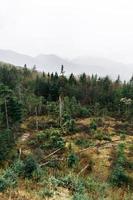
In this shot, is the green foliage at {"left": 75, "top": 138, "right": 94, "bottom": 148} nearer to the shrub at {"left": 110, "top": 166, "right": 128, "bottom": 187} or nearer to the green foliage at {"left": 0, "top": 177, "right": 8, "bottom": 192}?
the shrub at {"left": 110, "top": 166, "right": 128, "bottom": 187}

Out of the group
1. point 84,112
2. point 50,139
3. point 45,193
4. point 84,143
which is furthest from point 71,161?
point 84,112

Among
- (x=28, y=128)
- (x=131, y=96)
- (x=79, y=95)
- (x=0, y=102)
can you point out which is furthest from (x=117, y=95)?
(x=0, y=102)

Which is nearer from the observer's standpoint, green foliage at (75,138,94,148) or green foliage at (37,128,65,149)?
green foliage at (37,128,65,149)

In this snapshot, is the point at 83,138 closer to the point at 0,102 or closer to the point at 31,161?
the point at 0,102

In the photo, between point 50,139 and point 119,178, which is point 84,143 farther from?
point 119,178

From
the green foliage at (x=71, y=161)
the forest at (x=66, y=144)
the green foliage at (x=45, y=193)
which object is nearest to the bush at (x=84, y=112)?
the forest at (x=66, y=144)

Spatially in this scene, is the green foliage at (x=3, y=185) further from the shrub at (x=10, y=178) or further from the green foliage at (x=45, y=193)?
the green foliage at (x=45, y=193)

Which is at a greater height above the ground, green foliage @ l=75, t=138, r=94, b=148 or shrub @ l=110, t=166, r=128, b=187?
shrub @ l=110, t=166, r=128, b=187

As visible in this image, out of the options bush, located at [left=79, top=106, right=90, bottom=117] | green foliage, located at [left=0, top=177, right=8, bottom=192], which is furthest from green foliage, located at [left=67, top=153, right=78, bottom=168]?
bush, located at [left=79, top=106, right=90, bottom=117]
